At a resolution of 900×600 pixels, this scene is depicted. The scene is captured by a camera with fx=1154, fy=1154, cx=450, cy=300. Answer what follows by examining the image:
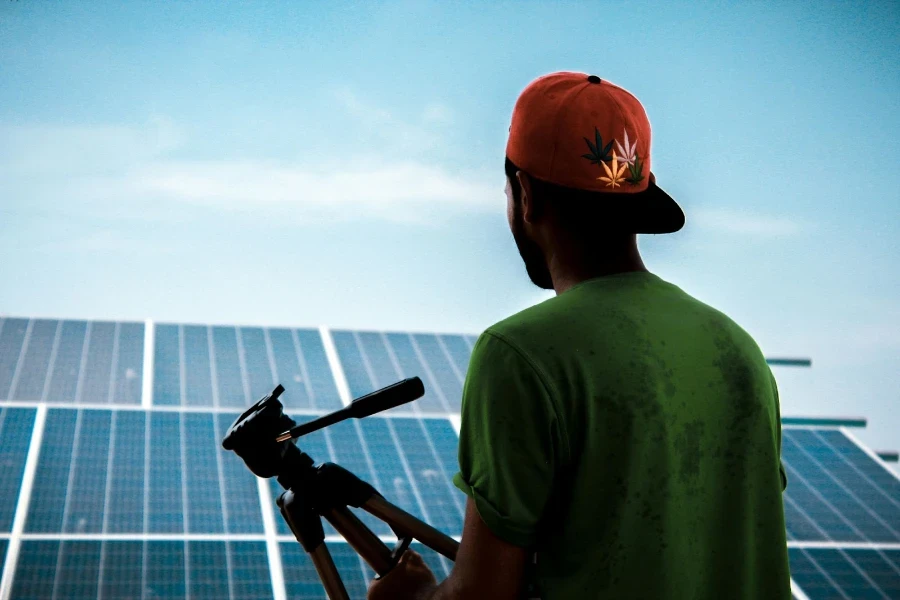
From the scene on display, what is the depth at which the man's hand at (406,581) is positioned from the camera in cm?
136

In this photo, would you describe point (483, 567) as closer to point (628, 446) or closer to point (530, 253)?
point (628, 446)

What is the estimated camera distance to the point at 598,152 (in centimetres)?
133

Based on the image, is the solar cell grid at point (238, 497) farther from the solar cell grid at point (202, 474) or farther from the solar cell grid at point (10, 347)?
the solar cell grid at point (10, 347)

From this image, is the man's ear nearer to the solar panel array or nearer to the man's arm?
the man's arm

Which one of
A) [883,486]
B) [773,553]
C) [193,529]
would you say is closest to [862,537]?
[883,486]

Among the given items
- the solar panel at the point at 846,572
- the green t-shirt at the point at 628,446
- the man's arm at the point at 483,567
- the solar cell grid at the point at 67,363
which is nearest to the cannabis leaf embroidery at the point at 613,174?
the green t-shirt at the point at 628,446

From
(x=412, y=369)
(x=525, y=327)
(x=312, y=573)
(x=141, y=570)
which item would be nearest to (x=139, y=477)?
(x=141, y=570)

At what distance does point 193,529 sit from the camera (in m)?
5.50

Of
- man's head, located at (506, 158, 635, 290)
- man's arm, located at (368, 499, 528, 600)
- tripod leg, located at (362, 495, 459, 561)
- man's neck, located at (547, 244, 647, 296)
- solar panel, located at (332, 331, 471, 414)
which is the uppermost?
man's head, located at (506, 158, 635, 290)

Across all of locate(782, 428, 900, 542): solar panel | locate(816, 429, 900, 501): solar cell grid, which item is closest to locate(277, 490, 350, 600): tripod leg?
locate(782, 428, 900, 542): solar panel

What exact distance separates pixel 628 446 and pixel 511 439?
0.43 ft

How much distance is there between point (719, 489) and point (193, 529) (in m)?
4.55

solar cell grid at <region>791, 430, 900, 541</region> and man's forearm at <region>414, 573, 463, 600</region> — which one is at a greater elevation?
man's forearm at <region>414, 573, 463, 600</region>

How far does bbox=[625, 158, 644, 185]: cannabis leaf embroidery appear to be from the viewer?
53.0 inches
